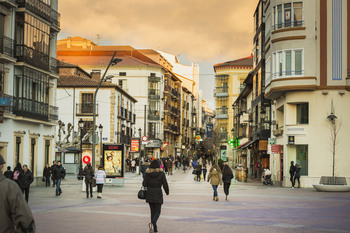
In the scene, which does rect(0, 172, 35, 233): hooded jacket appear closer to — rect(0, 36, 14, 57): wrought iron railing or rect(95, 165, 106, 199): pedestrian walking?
rect(95, 165, 106, 199): pedestrian walking

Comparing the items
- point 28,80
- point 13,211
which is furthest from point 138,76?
point 13,211

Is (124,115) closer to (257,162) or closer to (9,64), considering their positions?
(257,162)

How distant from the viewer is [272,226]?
14.6 meters

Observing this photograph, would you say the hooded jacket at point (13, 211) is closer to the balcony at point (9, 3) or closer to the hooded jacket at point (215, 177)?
the hooded jacket at point (215, 177)

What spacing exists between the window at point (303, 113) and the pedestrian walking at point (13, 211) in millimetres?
32435

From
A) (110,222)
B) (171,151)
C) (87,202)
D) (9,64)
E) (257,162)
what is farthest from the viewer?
(171,151)

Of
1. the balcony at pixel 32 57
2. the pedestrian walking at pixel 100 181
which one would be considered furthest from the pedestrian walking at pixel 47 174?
the pedestrian walking at pixel 100 181

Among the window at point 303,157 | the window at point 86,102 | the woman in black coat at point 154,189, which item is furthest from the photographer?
the window at point 86,102

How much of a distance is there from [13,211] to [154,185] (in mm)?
7214

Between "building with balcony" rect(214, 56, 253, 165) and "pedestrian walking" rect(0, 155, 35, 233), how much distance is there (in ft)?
286

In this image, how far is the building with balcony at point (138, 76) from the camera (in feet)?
286

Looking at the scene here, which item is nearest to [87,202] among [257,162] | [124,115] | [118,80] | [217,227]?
[217,227]

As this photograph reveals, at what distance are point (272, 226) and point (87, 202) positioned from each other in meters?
9.96

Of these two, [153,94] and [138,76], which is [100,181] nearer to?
[138,76]
